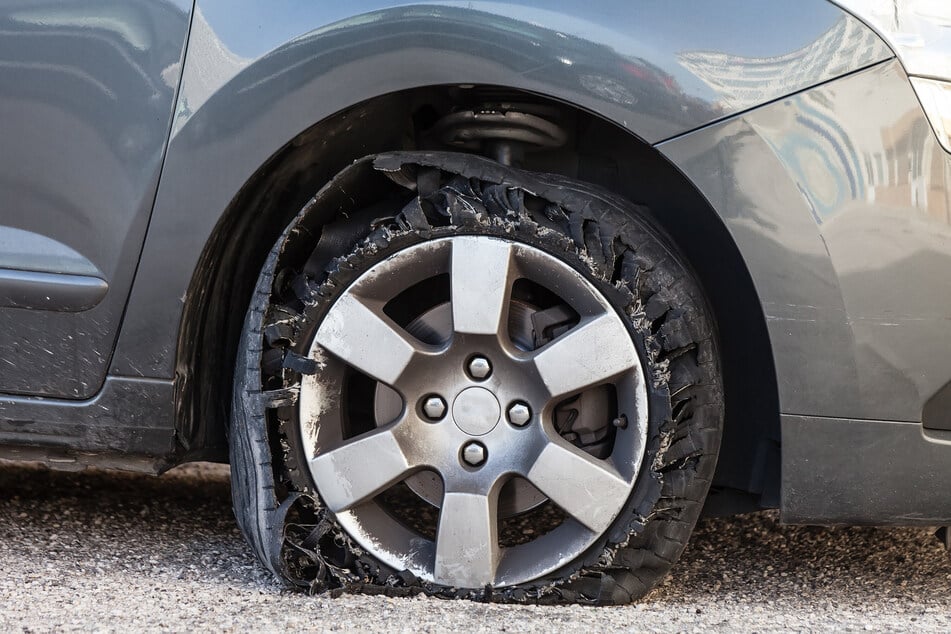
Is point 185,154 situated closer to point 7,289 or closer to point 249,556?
point 7,289

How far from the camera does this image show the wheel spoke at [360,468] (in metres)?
1.94

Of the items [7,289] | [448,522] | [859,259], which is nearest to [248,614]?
[448,522]

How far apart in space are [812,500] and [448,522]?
2.25 ft

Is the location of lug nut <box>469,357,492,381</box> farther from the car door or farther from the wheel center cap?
the car door

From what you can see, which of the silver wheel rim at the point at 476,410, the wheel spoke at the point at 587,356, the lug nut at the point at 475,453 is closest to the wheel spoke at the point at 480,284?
the silver wheel rim at the point at 476,410

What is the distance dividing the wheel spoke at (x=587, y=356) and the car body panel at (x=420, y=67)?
37 cm

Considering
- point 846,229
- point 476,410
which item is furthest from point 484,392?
point 846,229

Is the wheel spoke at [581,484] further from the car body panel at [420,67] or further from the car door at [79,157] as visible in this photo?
the car door at [79,157]

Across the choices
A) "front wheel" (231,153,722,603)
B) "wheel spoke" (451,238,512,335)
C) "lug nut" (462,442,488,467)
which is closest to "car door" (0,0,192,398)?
"front wheel" (231,153,722,603)

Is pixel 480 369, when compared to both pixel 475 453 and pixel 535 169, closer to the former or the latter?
pixel 475 453

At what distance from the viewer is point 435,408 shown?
6.34ft

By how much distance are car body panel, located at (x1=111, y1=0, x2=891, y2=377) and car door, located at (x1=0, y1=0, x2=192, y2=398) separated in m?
0.05

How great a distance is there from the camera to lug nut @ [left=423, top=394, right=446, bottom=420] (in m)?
1.93

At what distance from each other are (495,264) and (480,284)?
5 centimetres
